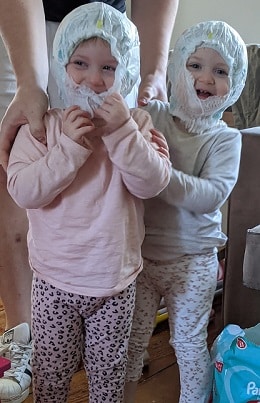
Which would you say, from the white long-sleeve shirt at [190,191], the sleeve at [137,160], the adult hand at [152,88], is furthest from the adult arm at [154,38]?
the sleeve at [137,160]

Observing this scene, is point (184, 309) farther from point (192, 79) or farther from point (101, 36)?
point (101, 36)

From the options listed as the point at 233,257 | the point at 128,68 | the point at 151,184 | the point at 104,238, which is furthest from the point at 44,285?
the point at 233,257

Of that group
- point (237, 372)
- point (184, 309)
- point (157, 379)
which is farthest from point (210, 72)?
point (157, 379)

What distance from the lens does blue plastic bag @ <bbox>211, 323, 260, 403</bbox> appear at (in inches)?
50.2

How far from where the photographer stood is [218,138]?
3.94ft

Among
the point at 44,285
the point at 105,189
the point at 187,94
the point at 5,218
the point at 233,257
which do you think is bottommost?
the point at 233,257

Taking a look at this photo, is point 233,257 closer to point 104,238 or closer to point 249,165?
point 249,165

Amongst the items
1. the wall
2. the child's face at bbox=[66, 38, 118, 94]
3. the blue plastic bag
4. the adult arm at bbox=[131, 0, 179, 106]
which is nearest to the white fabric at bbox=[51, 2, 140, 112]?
the child's face at bbox=[66, 38, 118, 94]

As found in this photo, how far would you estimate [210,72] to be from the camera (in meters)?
1.16

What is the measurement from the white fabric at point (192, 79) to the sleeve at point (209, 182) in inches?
2.3

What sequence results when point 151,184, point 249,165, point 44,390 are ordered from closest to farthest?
point 151,184 → point 44,390 → point 249,165

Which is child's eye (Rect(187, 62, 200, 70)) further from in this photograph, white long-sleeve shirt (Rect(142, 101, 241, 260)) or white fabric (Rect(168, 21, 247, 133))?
white long-sleeve shirt (Rect(142, 101, 241, 260))

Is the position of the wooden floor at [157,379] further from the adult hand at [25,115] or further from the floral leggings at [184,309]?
the adult hand at [25,115]

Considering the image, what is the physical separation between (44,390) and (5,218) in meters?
0.53
